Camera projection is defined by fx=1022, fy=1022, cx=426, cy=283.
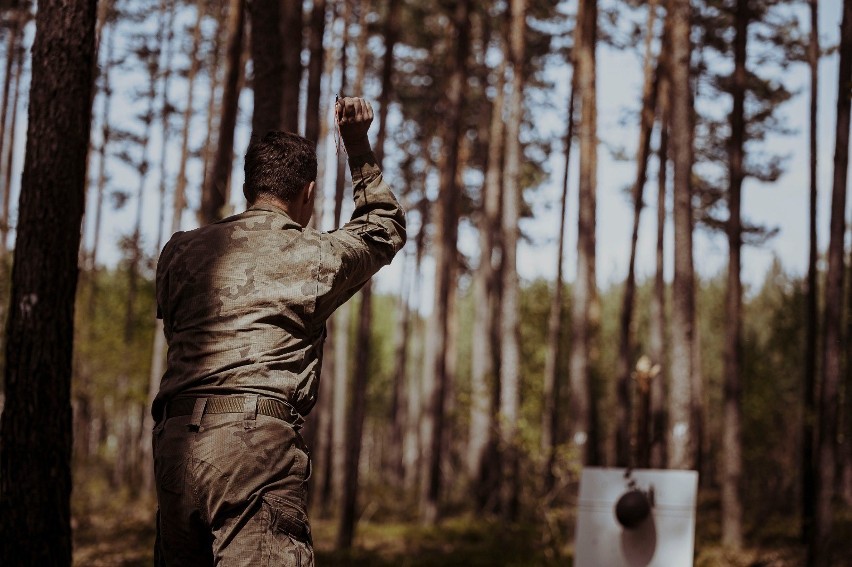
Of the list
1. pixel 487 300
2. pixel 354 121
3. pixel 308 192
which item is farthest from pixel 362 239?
pixel 487 300

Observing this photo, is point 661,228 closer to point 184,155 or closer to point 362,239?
point 184,155

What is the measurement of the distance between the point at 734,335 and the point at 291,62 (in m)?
11.5

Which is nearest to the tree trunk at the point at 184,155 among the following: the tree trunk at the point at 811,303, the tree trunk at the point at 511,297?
the tree trunk at the point at 511,297

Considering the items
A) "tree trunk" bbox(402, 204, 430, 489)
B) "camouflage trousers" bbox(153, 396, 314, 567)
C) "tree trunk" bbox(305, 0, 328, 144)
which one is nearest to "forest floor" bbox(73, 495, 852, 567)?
"tree trunk" bbox(305, 0, 328, 144)

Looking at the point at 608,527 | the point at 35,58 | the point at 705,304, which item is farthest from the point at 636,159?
the point at 705,304

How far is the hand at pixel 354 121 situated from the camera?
363 cm

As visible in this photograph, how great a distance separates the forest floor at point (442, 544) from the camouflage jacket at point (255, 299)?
29.7ft

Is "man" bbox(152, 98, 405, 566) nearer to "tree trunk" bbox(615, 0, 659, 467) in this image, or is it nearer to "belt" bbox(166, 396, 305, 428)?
"belt" bbox(166, 396, 305, 428)

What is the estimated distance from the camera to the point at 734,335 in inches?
715

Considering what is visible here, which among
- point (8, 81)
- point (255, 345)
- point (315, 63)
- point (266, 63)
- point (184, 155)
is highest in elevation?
point (8, 81)

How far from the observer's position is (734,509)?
1698 cm

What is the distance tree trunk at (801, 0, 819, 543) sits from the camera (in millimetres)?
17625

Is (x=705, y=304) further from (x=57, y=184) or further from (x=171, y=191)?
(x=57, y=184)

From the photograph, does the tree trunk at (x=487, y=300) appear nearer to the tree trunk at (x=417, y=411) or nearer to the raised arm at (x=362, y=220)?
the tree trunk at (x=417, y=411)
